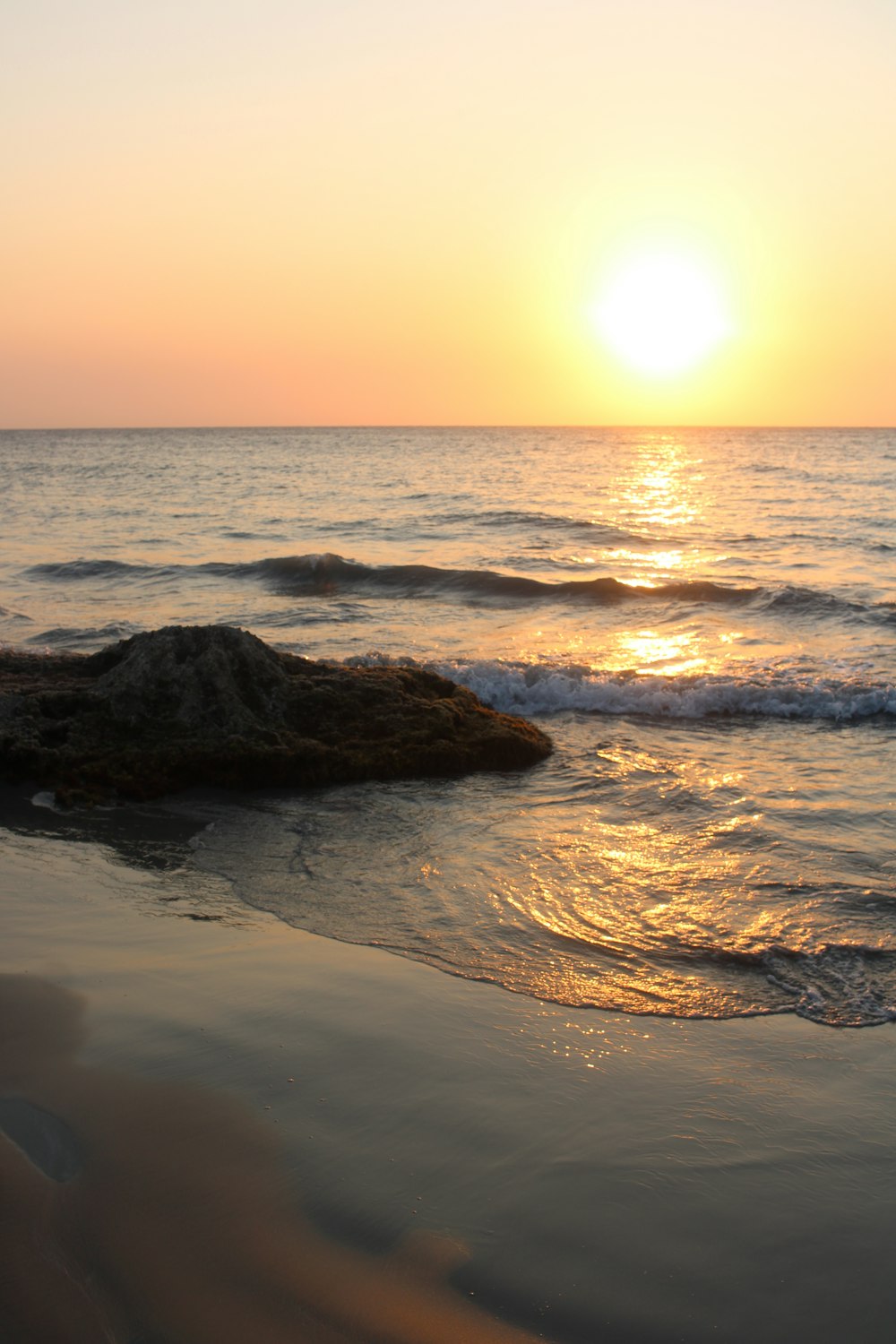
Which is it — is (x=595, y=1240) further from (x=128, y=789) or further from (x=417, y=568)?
(x=417, y=568)

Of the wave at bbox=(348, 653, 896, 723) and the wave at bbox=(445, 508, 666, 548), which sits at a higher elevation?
the wave at bbox=(445, 508, 666, 548)

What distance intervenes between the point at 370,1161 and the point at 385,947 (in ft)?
4.95

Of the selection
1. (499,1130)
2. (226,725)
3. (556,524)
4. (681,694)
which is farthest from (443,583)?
(499,1130)

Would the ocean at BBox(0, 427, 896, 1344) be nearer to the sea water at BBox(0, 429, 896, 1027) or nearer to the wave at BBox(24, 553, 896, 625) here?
the sea water at BBox(0, 429, 896, 1027)

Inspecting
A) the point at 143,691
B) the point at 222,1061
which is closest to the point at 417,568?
the point at 143,691

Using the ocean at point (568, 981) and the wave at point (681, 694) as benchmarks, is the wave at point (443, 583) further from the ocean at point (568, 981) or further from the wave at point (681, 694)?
the wave at point (681, 694)

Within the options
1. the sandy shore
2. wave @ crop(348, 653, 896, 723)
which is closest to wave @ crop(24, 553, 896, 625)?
wave @ crop(348, 653, 896, 723)

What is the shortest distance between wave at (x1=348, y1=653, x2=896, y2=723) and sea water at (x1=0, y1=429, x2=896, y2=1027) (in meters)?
0.03

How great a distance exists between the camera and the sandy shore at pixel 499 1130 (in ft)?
8.88

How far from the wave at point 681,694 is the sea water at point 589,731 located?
3 cm

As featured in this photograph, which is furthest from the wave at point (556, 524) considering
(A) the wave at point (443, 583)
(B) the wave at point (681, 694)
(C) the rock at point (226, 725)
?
(C) the rock at point (226, 725)

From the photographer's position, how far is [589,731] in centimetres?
892

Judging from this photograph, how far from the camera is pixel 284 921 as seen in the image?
490 cm

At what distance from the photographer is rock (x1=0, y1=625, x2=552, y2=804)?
6.85 m
